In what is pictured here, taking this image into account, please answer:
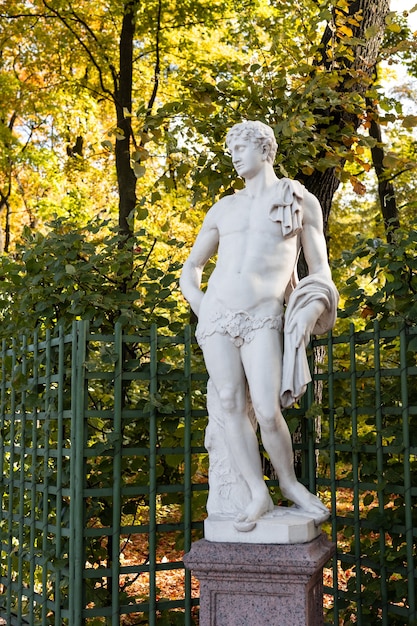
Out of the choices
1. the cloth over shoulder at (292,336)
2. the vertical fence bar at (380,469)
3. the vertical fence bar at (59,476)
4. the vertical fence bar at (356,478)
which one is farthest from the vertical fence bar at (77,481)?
the vertical fence bar at (380,469)

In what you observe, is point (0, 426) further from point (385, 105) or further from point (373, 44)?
point (373, 44)

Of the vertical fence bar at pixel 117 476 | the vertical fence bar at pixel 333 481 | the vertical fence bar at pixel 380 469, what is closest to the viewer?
the vertical fence bar at pixel 380 469

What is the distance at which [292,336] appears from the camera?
3.87 metres

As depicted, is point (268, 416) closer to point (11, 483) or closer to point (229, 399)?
point (229, 399)

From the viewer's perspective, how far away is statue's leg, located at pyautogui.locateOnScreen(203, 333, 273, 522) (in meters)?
3.89

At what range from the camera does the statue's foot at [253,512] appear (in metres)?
3.75

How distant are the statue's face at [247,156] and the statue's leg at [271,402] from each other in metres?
0.91

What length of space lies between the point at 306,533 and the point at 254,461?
0.44 metres

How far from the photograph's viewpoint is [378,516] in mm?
4352

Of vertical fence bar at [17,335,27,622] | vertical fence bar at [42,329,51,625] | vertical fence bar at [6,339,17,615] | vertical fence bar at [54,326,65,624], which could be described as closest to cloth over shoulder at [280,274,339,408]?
vertical fence bar at [54,326,65,624]

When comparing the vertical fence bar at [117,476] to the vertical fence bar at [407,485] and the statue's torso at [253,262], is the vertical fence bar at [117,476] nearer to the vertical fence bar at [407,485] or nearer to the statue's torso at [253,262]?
the statue's torso at [253,262]

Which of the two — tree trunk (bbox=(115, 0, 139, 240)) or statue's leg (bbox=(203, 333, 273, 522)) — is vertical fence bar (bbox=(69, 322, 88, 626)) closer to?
statue's leg (bbox=(203, 333, 273, 522))

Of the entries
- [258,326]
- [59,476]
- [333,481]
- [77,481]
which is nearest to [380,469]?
[333,481]

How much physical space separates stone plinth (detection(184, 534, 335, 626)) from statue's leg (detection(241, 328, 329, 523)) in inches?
9.7
